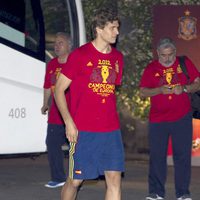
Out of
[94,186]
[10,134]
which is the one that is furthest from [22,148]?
[94,186]

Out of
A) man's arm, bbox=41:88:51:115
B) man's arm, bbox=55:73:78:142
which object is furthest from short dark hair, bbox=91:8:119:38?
man's arm, bbox=41:88:51:115

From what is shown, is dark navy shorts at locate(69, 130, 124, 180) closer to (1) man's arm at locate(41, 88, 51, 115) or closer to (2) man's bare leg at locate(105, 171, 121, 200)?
(2) man's bare leg at locate(105, 171, 121, 200)

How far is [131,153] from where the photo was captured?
16.2 m

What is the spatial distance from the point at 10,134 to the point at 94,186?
4.08 ft

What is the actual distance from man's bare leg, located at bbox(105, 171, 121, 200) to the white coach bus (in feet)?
12.5

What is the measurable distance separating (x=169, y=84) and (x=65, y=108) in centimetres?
255

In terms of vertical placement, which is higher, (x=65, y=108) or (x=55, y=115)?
(x=55, y=115)

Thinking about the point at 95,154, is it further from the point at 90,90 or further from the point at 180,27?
the point at 180,27

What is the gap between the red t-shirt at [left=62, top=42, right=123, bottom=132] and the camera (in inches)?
323

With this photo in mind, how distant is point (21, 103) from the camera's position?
12.1 meters

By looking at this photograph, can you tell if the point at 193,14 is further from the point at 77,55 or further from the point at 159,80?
the point at 77,55

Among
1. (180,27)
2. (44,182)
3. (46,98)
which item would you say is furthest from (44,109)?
(180,27)

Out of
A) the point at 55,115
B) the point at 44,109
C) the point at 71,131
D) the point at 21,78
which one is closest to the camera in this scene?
the point at 71,131

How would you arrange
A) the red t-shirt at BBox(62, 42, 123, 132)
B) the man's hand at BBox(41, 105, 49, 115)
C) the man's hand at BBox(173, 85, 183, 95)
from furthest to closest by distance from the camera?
the man's hand at BBox(41, 105, 49, 115), the man's hand at BBox(173, 85, 183, 95), the red t-shirt at BBox(62, 42, 123, 132)
